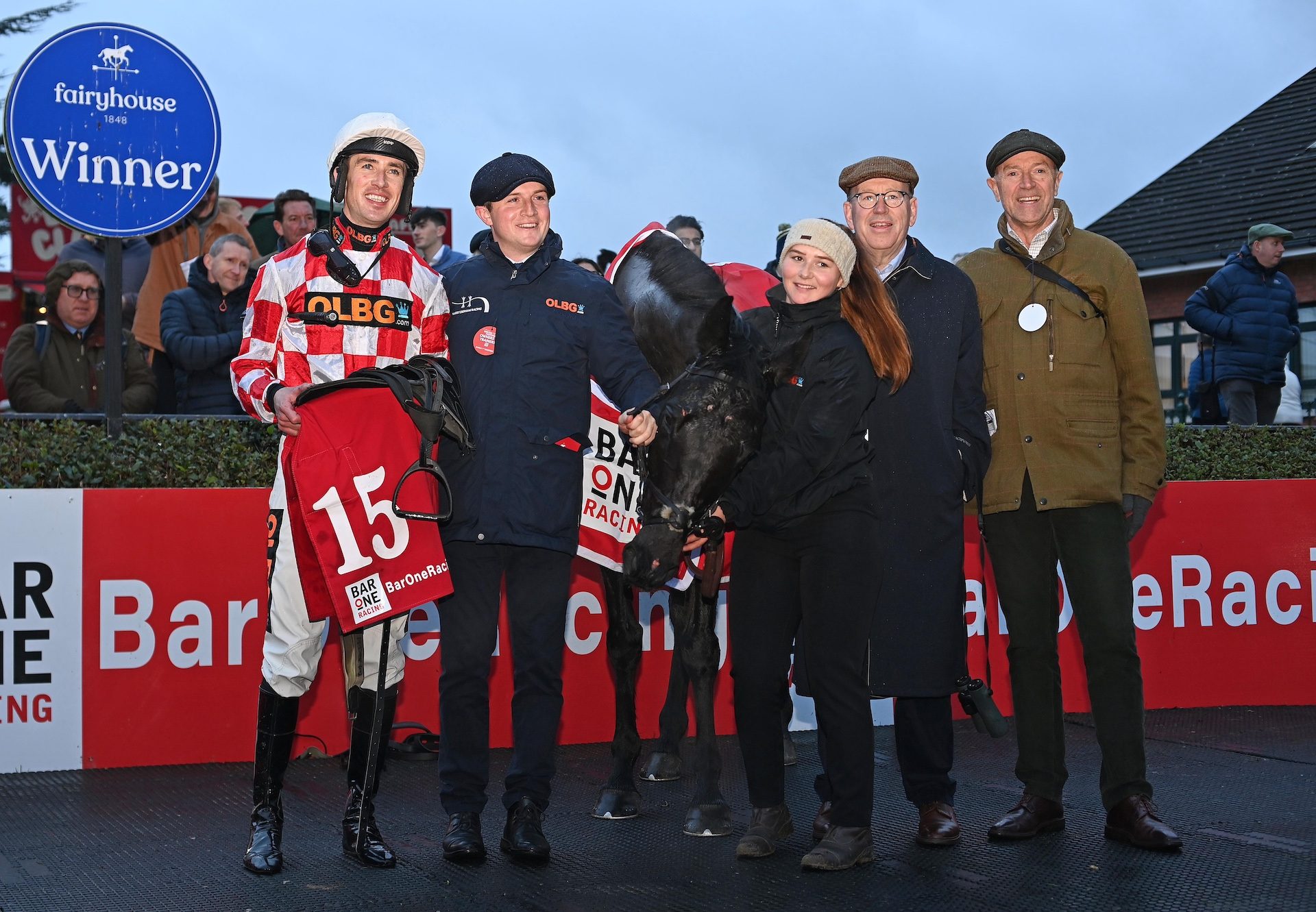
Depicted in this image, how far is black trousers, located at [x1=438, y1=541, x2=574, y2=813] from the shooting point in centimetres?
426

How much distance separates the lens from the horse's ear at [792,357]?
163 inches

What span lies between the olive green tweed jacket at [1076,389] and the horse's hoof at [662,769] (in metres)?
1.82

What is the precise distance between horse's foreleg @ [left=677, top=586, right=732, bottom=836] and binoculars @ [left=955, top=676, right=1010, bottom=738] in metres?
0.86

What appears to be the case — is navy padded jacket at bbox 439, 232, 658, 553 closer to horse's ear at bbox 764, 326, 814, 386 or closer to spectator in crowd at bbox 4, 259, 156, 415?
horse's ear at bbox 764, 326, 814, 386

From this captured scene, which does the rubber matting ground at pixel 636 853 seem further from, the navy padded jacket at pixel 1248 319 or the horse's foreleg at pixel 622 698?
the navy padded jacket at pixel 1248 319

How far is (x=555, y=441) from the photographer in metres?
4.30

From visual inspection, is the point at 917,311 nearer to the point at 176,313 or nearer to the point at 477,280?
the point at 477,280

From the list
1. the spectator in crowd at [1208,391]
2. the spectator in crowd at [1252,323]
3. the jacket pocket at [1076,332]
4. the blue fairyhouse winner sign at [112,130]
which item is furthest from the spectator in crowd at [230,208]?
the spectator in crowd at [1208,391]

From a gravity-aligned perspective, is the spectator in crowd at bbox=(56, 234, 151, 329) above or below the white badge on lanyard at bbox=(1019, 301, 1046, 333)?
above

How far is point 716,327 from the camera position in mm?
4191

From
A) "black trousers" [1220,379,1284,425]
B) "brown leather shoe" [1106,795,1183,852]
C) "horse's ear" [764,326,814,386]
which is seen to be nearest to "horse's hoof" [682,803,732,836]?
"brown leather shoe" [1106,795,1183,852]

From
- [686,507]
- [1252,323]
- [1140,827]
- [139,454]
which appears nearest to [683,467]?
[686,507]

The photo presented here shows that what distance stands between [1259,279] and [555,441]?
8257mm

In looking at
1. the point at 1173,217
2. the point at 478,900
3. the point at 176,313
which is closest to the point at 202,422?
the point at 176,313
